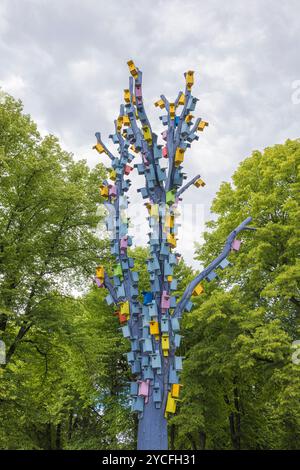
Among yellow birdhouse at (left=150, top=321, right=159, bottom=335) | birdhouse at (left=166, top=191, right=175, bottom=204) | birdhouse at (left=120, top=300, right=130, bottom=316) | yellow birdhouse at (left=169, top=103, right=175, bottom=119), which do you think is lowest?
yellow birdhouse at (left=150, top=321, right=159, bottom=335)

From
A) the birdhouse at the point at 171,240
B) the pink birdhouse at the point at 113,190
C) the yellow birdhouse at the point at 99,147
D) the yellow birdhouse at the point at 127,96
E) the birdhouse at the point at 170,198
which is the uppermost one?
the yellow birdhouse at the point at 127,96

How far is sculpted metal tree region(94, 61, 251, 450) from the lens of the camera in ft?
27.5

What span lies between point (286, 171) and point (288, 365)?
5639 mm

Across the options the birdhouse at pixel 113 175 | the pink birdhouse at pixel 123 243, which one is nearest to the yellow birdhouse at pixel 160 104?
the birdhouse at pixel 113 175

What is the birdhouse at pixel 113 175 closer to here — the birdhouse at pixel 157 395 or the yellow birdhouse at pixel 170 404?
the birdhouse at pixel 157 395

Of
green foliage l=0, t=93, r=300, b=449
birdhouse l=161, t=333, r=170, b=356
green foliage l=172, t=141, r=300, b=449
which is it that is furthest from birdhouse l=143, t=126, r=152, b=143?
green foliage l=172, t=141, r=300, b=449

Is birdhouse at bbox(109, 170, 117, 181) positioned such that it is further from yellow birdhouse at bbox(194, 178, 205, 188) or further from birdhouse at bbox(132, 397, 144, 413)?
birdhouse at bbox(132, 397, 144, 413)

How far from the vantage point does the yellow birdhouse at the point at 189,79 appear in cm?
970

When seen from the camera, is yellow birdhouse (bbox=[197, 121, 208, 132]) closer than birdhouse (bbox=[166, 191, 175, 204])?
No

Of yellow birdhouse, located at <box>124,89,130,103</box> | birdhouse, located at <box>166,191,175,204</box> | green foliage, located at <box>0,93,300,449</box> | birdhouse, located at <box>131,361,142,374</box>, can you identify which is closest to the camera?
birdhouse, located at <box>131,361,142,374</box>

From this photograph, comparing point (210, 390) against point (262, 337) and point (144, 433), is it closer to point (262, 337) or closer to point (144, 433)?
point (262, 337)

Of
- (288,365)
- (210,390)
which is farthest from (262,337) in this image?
(210,390)

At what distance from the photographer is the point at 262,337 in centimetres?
1237

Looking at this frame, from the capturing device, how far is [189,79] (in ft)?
32.0
